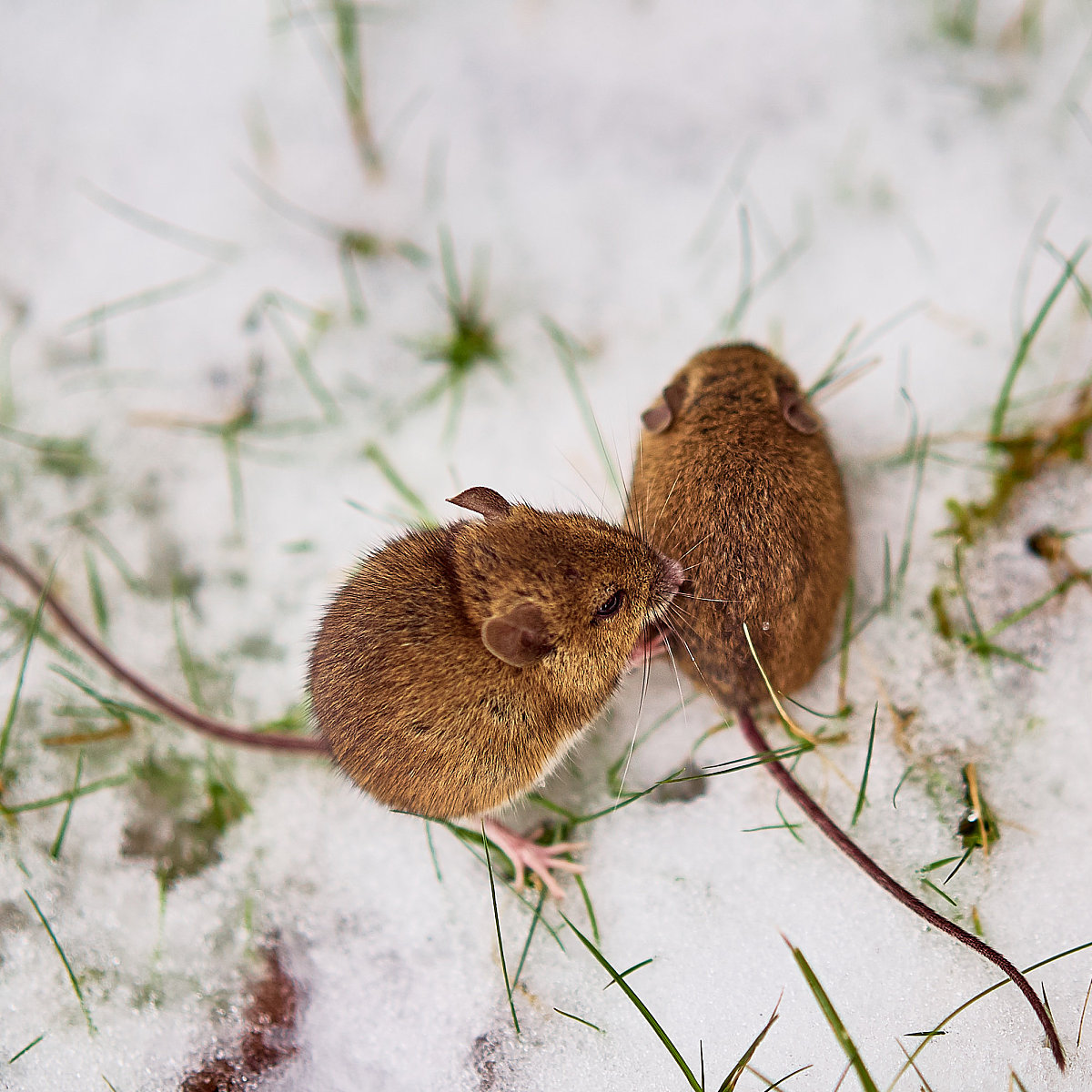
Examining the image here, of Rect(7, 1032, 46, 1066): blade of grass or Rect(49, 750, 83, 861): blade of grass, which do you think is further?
Rect(49, 750, 83, 861): blade of grass

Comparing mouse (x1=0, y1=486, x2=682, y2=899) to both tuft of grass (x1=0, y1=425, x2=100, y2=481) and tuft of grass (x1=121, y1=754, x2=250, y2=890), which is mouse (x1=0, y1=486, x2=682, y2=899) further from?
tuft of grass (x1=0, y1=425, x2=100, y2=481)

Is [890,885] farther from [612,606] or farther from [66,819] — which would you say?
[66,819]

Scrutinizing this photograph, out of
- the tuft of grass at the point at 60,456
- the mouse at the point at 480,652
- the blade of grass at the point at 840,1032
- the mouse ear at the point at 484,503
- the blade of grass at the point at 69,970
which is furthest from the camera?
the tuft of grass at the point at 60,456

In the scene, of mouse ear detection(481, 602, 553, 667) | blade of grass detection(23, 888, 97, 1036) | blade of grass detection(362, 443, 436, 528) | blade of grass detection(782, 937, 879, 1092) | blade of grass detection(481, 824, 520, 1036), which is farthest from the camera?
blade of grass detection(362, 443, 436, 528)

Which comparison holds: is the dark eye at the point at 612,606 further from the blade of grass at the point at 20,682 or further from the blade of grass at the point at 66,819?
the blade of grass at the point at 20,682

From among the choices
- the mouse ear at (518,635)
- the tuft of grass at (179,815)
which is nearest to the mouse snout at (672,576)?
the mouse ear at (518,635)

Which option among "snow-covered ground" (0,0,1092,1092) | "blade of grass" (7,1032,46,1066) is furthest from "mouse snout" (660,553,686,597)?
"blade of grass" (7,1032,46,1066)

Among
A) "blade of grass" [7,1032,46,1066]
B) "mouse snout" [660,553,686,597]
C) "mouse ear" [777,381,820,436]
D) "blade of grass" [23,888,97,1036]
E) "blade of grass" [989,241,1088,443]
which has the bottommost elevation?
"blade of grass" [7,1032,46,1066]

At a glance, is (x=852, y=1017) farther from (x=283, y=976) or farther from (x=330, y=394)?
(x=330, y=394)
